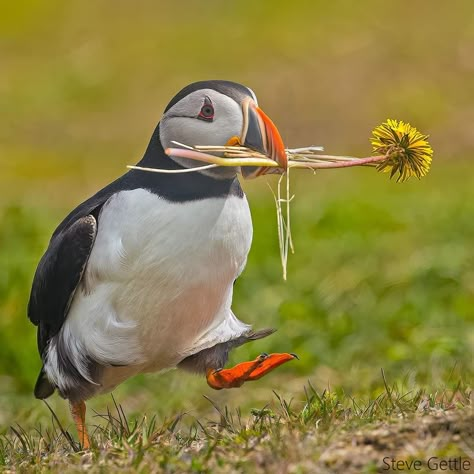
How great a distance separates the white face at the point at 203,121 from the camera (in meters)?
4.55

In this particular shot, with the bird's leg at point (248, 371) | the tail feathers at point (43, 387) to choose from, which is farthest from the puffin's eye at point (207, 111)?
the tail feathers at point (43, 387)

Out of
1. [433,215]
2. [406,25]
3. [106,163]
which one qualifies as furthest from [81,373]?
[406,25]

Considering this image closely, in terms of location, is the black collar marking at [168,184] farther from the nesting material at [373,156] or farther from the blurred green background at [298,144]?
the blurred green background at [298,144]

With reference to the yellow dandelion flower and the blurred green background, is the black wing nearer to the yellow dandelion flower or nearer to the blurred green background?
the blurred green background

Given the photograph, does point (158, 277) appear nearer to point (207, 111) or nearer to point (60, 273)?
point (60, 273)

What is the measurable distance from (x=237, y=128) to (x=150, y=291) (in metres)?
0.72

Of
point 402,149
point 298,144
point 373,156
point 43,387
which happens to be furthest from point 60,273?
point 298,144

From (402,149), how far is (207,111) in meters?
0.77

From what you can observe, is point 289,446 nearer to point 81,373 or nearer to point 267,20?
point 81,373

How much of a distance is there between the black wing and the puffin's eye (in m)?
0.64

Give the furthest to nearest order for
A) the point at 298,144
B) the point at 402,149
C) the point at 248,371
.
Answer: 1. the point at 298,144
2. the point at 248,371
3. the point at 402,149

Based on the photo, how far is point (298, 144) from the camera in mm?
16297

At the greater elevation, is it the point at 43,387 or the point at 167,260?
the point at 167,260

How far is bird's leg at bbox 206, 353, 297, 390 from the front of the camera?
471 cm
